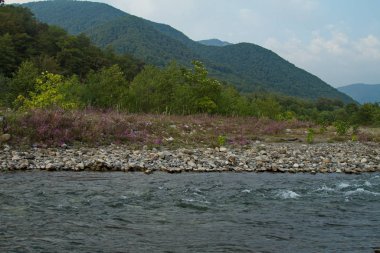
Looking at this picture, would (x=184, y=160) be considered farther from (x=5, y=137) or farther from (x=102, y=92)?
(x=102, y=92)

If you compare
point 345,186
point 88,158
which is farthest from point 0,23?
point 345,186

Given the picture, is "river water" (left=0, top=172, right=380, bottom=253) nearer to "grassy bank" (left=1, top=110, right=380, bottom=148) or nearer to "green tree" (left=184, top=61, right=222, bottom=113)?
Result: "grassy bank" (left=1, top=110, right=380, bottom=148)

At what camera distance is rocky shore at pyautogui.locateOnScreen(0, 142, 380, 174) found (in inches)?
A: 731

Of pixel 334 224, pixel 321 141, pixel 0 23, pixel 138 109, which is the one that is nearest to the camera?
pixel 334 224

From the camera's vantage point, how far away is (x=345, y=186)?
16266mm

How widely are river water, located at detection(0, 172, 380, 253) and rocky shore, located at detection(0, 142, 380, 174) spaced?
1324 mm

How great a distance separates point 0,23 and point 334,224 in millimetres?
94337

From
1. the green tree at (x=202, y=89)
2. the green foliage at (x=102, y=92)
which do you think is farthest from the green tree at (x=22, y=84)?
the green tree at (x=202, y=89)

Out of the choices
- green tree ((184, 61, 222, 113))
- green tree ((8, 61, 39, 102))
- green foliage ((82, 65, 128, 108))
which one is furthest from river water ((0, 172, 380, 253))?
green tree ((184, 61, 222, 113))

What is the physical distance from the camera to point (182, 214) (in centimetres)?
1148

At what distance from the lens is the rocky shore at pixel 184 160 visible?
731 inches

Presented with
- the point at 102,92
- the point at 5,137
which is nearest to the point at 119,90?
the point at 102,92

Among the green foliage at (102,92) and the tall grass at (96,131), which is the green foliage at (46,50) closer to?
the green foliage at (102,92)

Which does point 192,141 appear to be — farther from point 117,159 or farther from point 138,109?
point 138,109
